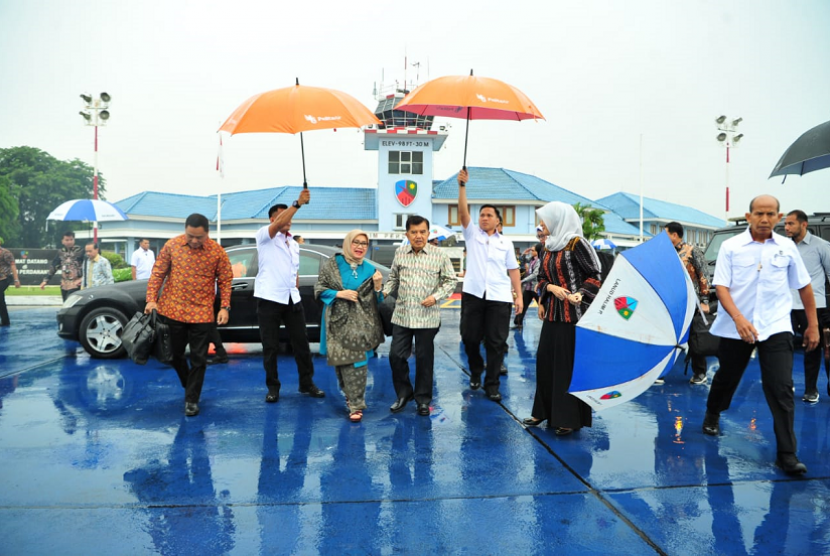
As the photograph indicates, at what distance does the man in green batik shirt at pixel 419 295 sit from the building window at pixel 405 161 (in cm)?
3160

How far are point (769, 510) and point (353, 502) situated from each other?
7.51 ft

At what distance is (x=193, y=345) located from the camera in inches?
207

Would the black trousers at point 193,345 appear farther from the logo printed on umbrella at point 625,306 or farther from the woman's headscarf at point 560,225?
the logo printed on umbrella at point 625,306

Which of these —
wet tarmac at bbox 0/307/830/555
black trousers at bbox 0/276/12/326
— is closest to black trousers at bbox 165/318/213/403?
wet tarmac at bbox 0/307/830/555

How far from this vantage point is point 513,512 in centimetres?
327

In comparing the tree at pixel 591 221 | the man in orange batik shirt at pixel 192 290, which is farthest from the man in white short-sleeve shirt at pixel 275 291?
the tree at pixel 591 221

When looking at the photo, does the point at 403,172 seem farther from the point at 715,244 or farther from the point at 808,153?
the point at 808,153

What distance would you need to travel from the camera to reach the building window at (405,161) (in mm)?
36312

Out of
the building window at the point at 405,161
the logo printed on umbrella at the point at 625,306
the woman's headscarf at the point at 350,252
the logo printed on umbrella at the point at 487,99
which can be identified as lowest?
the logo printed on umbrella at the point at 625,306

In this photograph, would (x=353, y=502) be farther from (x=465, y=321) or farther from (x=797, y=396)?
(x=797, y=396)

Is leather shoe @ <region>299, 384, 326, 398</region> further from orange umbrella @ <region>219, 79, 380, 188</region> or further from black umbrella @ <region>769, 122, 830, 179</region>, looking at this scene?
black umbrella @ <region>769, 122, 830, 179</region>

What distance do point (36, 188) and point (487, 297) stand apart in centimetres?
6211

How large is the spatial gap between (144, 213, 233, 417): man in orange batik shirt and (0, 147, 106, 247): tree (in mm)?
55853

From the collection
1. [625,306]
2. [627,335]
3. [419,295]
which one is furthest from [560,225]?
[419,295]
